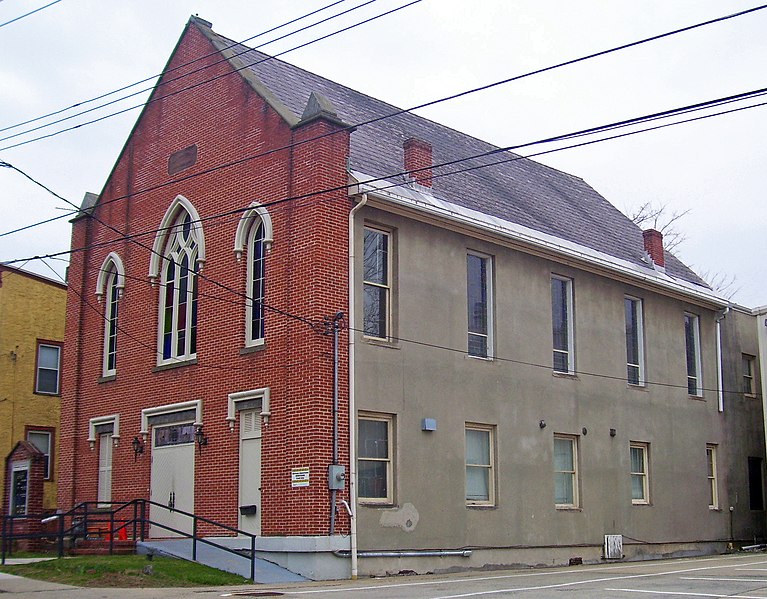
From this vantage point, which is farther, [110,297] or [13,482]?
[13,482]

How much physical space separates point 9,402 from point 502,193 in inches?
643

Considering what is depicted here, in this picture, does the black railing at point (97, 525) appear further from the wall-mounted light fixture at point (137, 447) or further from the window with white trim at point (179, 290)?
the window with white trim at point (179, 290)

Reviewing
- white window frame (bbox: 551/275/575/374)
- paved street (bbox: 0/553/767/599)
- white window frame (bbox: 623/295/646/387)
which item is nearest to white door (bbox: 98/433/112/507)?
paved street (bbox: 0/553/767/599)

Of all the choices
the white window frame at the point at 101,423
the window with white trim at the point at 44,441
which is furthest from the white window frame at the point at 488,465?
the window with white trim at the point at 44,441

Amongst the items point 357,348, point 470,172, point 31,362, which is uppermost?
point 470,172

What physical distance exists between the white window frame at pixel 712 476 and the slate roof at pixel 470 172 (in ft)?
16.5

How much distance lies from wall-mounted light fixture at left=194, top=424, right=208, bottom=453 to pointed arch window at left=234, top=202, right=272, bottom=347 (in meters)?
2.14

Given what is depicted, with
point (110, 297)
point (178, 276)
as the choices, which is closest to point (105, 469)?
point (110, 297)

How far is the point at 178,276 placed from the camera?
23.5 m

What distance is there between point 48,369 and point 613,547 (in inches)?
718

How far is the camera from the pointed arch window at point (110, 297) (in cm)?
2502

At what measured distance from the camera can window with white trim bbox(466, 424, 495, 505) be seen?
2211cm

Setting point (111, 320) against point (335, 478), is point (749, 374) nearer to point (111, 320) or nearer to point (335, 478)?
point (335, 478)

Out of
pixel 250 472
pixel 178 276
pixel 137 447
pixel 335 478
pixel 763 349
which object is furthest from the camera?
pixel 763 349
